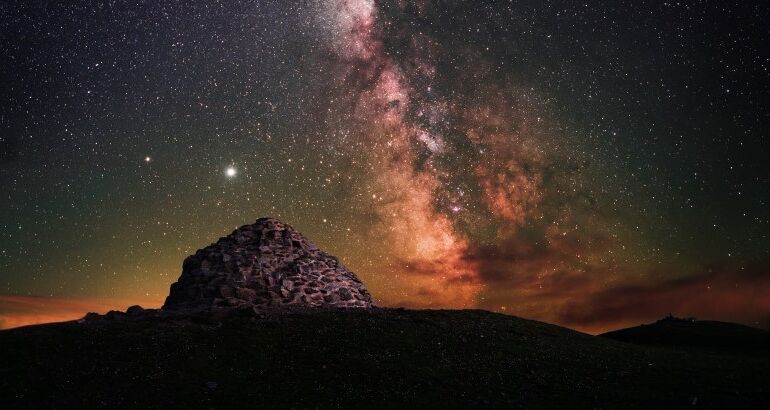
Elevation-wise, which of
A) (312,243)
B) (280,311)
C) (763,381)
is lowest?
(763,381)

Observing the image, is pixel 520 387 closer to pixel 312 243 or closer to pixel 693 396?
pixel 693 396

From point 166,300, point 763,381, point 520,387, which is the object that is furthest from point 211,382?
point 763,381

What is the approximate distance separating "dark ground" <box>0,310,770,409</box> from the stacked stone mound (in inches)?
356

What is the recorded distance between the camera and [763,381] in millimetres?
24266

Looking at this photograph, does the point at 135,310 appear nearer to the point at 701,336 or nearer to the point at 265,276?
the point at 265,276

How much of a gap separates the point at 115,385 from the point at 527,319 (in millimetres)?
30782

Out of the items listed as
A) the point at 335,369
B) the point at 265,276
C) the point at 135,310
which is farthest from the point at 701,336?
the point at 135,310

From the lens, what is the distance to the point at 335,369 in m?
23.1

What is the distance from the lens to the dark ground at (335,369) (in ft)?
65.8

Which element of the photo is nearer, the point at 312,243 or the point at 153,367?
the point at 153,367

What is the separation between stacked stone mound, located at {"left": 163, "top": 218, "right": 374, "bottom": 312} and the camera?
39.3 meters

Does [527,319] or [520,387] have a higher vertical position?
[527,319]

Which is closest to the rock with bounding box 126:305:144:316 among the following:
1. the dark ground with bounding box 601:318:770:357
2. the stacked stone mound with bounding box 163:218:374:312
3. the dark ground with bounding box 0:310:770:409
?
the stacked stone mound with bounding box 163:218:374:312

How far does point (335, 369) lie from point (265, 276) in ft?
66.8
